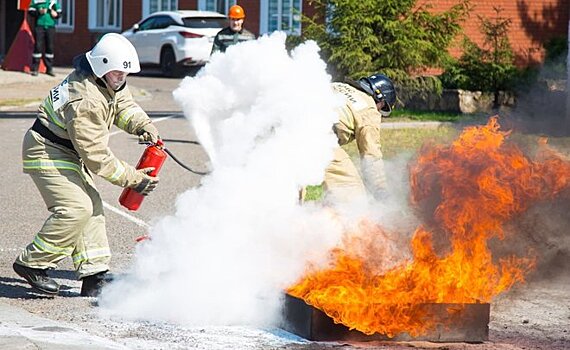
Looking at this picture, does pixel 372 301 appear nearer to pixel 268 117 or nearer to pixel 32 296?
pixel 268 117

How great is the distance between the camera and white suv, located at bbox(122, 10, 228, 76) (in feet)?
96.5

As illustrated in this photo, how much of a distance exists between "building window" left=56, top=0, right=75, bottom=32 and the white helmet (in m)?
30.1

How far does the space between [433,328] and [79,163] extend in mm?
2628

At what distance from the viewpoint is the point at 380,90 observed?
8.19 m

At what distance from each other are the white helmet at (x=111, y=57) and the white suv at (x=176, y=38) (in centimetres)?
2181

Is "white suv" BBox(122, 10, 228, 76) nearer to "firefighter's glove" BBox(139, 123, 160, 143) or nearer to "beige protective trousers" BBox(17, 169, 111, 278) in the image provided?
"firefighter's glove" BBox(139, 123, 160, 143)

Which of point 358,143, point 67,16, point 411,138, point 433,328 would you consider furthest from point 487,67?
point 67,16

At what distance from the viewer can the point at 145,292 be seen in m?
7.21

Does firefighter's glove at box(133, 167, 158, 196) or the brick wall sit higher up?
firefighter's glove at box(133, 167, 158, 196)

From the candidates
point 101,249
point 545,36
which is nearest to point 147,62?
point 545,36

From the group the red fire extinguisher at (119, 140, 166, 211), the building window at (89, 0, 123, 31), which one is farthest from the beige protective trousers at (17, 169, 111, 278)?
the building window at (89, 0, 123, 31)

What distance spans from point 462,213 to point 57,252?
8.66 feet

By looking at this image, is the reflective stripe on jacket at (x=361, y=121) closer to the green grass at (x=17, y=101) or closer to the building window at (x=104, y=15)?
the green grass at (x=17, y=101)

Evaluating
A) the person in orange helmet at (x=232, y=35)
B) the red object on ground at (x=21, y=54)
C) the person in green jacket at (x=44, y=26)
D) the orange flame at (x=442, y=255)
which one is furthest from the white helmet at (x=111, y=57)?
the red object on ground at (x=21, y=54)
